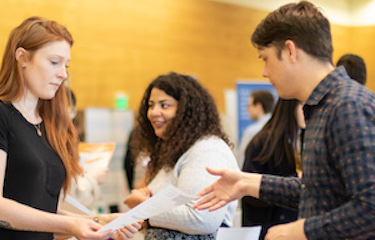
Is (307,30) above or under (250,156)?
above

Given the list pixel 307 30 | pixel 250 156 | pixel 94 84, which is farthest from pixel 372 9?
pixel 307 30

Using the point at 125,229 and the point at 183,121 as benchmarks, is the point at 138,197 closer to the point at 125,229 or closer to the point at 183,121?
the point at 125,229

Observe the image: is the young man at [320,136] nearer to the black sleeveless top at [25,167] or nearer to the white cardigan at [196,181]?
the white cardigan at [196,181]

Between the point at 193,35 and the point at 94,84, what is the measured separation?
2.05 metres

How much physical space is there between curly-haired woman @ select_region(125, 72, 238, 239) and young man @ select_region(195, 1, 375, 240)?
592 mm

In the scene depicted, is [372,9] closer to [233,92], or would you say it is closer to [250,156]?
[233,92]

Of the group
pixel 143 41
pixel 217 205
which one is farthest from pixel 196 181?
pixel 143 41

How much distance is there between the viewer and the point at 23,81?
5.96ft

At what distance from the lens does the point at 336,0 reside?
973 centimetres

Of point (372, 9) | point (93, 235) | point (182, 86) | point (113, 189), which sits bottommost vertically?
point (113, 189)

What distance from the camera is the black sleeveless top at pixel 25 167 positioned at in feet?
5.51

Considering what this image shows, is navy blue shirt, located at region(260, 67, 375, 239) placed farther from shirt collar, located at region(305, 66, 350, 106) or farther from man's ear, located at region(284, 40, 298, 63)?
man's ear, located at region(284, 40, 298, 63)

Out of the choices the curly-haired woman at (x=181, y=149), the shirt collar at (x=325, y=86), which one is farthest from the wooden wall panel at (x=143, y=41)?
the shirt collar at (x=325, y=86)

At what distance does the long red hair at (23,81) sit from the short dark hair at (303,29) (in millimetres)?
907
